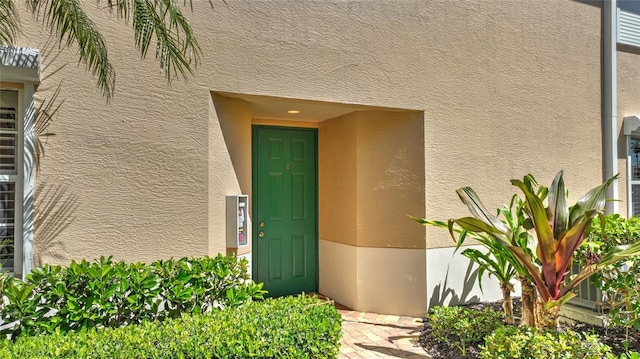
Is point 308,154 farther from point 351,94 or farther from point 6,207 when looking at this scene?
point 6,207

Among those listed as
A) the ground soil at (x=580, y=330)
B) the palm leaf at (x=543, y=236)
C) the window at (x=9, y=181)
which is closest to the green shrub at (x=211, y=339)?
the window at (x=9, y=181)

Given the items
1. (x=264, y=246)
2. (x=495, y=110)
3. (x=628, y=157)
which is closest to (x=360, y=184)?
(x=264, y=246)

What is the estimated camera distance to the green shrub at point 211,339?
3.08 m

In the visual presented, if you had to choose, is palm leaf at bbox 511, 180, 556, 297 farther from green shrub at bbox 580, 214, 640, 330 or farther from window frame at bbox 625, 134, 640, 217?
window frame at bbox 625, 134, 640, 217

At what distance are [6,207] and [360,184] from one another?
14.4ft

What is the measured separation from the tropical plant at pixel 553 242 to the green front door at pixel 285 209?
3297mm

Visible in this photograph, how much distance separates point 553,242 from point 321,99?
10.5ft

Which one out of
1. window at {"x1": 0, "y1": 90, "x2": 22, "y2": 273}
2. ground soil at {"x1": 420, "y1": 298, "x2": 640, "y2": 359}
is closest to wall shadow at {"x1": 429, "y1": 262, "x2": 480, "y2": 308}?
ground soil at {"x1": 420, "y1": 298, "x2": 640, "y2": 359}

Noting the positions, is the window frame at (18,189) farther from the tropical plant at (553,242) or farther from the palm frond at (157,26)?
the tropical plant at (553,242)

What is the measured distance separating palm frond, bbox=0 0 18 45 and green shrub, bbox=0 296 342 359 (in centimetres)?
272

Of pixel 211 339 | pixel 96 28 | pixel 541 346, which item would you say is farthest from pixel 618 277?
pixel 96 28

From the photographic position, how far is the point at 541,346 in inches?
150

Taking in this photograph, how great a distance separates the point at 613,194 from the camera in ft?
24.8

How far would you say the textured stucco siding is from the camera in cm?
451
